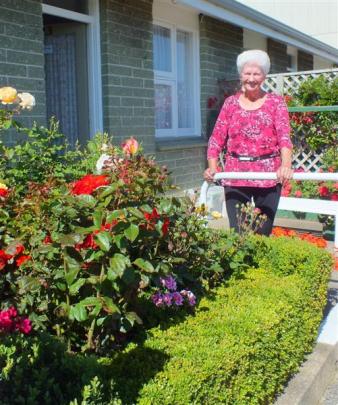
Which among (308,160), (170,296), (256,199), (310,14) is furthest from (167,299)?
(310,14)

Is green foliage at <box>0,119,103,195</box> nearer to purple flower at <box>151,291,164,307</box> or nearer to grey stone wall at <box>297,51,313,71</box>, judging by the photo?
purple flower at <box>151,291,164,307</box>

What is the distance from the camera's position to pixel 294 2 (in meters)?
21.0

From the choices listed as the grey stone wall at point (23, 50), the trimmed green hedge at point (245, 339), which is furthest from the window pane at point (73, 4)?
the trimmed green hedge at point (245, 339)

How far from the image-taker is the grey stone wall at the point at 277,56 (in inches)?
469

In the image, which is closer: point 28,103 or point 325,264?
point 28,103

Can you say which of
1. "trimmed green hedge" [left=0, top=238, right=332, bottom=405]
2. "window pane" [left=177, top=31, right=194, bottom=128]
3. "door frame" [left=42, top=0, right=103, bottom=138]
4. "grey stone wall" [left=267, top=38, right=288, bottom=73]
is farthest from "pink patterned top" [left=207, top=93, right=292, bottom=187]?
"grey stone wall" [left=267, top=38, right=288, bottom=73]

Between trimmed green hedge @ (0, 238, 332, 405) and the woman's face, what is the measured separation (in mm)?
1301

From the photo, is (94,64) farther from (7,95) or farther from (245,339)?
(245,339)

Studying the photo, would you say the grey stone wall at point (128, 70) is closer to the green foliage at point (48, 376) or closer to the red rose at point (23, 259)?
the red rose at point (23, 259)

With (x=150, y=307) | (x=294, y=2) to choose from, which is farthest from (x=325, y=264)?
(x=294, y=2)

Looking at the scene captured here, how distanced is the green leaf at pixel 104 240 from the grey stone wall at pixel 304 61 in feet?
41.7

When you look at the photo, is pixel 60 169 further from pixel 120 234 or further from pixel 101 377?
pixel 101 377

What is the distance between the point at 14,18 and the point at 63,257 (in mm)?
4008

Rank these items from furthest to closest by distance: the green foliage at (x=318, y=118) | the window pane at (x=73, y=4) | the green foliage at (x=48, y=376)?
the green foliage at (x=318, y=118) < the window pane at (x=73, y=4) < the green foliage at (x=48, y=376)
